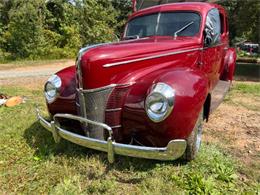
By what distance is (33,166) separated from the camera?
11.5 feet

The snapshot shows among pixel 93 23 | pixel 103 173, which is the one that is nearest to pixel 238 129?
pixel 103 173

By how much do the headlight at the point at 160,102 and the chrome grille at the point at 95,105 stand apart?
0.54m

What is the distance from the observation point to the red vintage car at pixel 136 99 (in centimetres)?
287

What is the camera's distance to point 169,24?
4.50 metres

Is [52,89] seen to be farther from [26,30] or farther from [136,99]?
[26,30]

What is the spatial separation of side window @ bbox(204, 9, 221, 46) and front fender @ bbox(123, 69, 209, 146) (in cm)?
140

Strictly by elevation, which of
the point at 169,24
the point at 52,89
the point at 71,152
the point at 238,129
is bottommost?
Result: the point at 238,129

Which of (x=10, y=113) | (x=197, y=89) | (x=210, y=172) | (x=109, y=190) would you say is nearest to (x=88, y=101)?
(x=109, y=190)

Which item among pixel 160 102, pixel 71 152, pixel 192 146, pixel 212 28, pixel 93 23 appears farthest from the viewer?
pixel 93 23

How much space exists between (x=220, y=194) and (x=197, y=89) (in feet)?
3.45

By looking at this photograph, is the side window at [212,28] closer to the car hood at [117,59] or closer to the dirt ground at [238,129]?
the car hood at [117,59]

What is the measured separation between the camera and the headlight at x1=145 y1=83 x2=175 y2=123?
2.82m

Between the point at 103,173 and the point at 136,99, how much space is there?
2.98 ft

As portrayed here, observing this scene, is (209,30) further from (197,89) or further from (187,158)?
(187,158)
